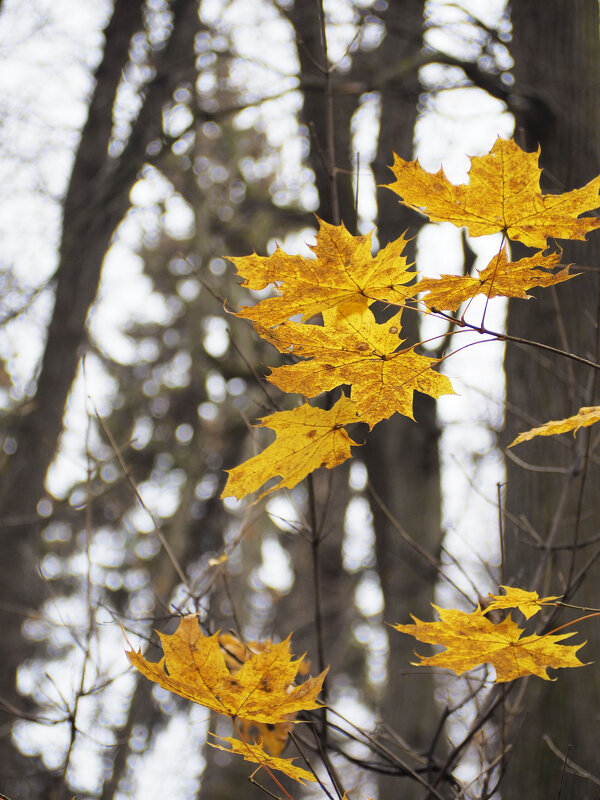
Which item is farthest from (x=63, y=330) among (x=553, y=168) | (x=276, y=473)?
(x=276, y=473)

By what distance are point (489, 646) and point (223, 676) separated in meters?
0.38

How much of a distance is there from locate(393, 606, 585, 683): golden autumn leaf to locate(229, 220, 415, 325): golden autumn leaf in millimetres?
460

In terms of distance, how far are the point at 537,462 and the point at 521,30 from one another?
1.38 meters

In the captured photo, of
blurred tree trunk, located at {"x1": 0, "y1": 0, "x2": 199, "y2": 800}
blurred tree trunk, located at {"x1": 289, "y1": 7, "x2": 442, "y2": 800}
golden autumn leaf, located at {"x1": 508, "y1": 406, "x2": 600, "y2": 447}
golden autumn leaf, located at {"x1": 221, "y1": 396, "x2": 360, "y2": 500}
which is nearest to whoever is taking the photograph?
golden autumn leaf, located at {"x1": 508, "y1": 406, "x2": 600, "y2": 447}

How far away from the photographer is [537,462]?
6.15 ft

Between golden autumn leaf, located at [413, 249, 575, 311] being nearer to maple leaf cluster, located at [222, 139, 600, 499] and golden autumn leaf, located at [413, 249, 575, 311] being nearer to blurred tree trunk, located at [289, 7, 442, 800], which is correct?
maple leaf cluster, located at [222, 139, 600, 499]

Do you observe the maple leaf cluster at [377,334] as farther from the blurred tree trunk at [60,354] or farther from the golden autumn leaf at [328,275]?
the blurred tree trunk at [60,354]

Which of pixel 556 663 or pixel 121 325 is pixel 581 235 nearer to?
pixel 556 663

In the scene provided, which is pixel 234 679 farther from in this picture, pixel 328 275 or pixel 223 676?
pixel 328 275

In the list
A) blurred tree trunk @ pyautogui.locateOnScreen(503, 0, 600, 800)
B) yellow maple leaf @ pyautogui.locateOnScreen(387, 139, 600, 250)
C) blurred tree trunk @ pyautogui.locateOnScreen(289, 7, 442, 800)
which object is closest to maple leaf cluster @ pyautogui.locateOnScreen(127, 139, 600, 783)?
yellow maple leaf @ pyautogui.locateOnScreen(387, 139, 600, 250)

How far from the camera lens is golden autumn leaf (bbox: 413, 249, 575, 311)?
2.98 feet

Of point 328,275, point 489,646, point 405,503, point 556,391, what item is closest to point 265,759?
point 489,646

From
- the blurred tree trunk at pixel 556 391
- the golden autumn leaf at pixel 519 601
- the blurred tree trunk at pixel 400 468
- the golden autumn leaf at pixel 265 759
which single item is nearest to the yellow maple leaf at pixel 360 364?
the golden autumn leaf at pixel 519 601

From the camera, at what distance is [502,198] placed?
37.1 inches
